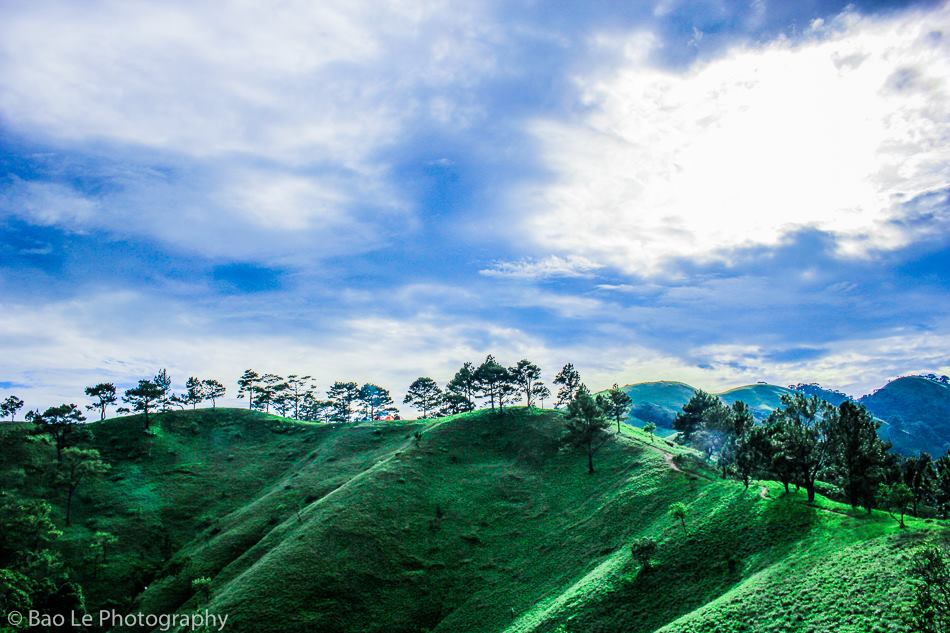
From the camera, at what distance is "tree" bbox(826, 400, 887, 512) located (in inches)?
2201

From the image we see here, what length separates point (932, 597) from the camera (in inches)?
1173

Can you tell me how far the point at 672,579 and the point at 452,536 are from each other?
4015cm

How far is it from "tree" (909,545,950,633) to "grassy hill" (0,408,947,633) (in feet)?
9.69

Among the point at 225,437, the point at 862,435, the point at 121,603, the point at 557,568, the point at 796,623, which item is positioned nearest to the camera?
the point at 796,623

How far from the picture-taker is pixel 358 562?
227 feet

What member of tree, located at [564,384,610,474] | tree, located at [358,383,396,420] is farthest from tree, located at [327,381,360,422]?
tree, located at [564,384,610,474]

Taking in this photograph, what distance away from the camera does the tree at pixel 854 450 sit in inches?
2201

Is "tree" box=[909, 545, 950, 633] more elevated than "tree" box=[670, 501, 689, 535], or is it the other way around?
"tree" box=[909, 545, 950, 633]

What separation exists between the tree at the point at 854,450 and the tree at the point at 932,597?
29.5 m

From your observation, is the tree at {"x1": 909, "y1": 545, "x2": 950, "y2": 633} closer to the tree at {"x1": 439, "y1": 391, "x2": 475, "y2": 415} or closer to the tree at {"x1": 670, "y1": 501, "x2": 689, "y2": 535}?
the tree at {"x1": 670, "y1": 501, "x2": 689, "y2": 535}

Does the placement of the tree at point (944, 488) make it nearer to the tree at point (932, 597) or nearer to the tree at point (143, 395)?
the tree at point (932, 597)

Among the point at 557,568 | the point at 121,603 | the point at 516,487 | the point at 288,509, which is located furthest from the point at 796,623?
the point at 121,603

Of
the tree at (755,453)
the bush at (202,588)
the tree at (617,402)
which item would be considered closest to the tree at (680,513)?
the tree at (755,453)

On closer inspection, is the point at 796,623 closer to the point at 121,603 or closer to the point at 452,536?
the point at 452,536
